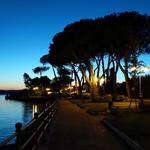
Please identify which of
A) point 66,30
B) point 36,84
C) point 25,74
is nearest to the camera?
point 66,30

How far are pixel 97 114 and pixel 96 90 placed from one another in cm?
2979

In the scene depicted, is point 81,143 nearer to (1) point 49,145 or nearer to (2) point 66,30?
(1) point 49,145

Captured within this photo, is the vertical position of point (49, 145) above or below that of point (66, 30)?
below

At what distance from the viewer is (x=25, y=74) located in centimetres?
18725

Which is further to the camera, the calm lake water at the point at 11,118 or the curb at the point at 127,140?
the calm lake water at the point at 11,118

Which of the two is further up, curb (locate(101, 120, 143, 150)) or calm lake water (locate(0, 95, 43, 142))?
curb (locate(101, 120, 143, 150))

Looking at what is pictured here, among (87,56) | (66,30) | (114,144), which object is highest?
(66,30)

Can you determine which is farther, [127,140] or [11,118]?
[11,118]

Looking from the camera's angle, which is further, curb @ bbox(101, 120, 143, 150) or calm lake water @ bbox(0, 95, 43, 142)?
calm lake water @ bbox(0, 95, 43, 142)

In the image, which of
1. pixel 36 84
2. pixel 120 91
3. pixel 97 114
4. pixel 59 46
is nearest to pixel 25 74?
pixel 36 84

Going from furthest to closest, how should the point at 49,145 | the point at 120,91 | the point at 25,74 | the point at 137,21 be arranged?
the point at 25,74 < the point at 120,91 < the point at 137,21 < the point at 49,145

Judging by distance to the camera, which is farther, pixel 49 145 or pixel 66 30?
pixel 66 30

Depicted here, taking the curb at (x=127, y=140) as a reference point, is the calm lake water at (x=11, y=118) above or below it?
below

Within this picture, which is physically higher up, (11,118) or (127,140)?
(127,140)
